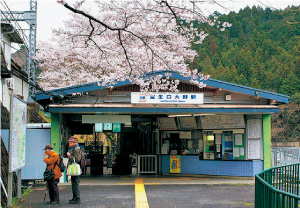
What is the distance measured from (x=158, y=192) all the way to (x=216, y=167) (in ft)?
16.5

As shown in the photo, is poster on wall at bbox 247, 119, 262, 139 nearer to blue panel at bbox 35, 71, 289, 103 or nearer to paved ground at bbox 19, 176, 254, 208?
blue panel at bbox 35, 71, 289, 103

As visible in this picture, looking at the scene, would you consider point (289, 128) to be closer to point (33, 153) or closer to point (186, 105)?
point (186, 105)

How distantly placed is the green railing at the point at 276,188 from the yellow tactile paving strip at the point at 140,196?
3.37 meters

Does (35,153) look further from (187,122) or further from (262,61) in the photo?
(262,61)

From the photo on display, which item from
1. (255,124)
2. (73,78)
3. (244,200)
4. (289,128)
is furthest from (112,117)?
(289,128)

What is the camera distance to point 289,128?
41719mm

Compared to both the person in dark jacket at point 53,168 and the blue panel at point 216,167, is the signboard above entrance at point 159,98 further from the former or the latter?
the person in dark jacket at point 53,168

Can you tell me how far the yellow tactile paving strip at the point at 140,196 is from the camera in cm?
1105

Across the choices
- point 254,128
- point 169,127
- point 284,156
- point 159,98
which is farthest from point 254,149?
point 159,98

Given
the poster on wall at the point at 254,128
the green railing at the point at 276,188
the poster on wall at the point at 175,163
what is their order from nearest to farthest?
1. the green railing at the point at 276,188
2. the poster on wall at the point at 254,128
3. the poster on wall at the point at 175,163

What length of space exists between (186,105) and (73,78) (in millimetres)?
11383

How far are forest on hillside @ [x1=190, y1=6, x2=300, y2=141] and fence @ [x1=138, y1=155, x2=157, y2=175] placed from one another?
25.2 m

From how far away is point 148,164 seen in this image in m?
19.0

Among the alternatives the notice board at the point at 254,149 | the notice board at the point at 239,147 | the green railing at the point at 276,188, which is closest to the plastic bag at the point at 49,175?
the green railing at the point at 276,188
